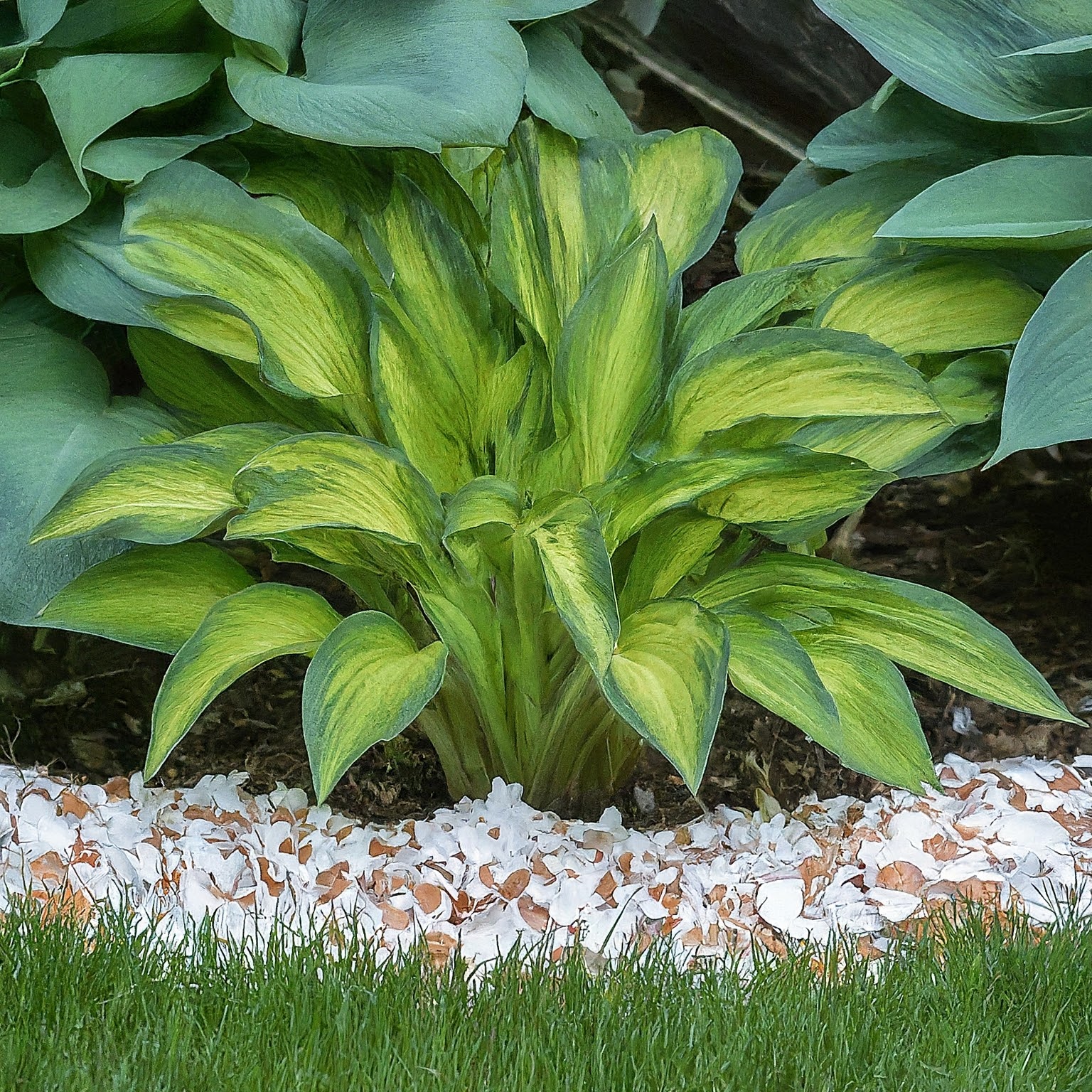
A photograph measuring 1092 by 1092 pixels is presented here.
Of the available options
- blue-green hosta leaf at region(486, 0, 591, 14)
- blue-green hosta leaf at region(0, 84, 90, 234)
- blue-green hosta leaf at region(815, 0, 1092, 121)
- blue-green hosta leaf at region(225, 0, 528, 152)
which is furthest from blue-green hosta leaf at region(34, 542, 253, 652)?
blue-green hosta leaf at region(815, 0, 1092, 121)

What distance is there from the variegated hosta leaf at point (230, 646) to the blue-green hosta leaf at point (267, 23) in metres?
0.57

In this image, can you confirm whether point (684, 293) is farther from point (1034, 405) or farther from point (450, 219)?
point (1034, 405)

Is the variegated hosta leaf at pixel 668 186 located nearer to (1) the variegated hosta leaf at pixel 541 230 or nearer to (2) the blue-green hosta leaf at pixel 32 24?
(1) the variegated hosta leaf at pixel 541 230

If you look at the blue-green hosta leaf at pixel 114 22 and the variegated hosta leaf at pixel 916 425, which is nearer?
the variegated hosta leaf at pixel 916 425

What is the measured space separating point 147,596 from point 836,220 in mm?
877

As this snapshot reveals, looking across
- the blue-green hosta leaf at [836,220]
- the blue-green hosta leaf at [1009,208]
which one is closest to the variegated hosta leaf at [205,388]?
the blue-green hosta leaf at [836,220]

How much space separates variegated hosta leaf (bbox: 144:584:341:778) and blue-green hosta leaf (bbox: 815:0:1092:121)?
0.86m

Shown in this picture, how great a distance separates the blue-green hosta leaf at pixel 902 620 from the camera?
113 cm

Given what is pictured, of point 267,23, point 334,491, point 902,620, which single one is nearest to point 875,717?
point 902,620

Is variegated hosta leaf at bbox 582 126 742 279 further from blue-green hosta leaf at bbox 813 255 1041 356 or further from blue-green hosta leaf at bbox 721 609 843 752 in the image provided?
blue-green hosta leaf at bbox 721 609 843 752

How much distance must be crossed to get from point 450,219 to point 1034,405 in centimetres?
68

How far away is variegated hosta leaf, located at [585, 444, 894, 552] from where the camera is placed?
113 cm

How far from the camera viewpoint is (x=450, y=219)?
1.36 m

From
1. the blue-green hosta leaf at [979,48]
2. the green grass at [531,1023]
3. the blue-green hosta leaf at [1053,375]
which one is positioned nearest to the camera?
the green grass at [531,1023]
